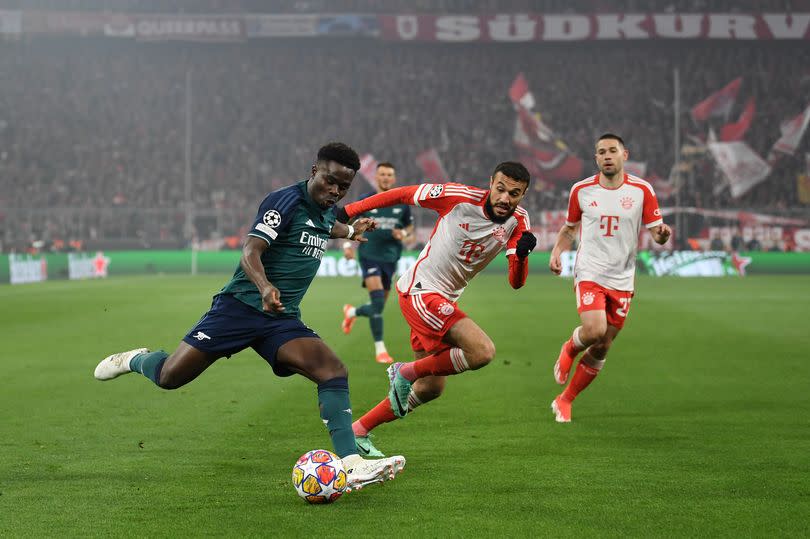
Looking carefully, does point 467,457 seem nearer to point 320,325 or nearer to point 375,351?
point 375,351

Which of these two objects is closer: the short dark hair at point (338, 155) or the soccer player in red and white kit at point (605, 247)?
the short dark hair at point (338, 155)

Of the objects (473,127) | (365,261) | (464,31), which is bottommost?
(365,261)

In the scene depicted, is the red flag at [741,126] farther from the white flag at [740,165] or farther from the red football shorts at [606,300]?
the red football shorts at [606,300]

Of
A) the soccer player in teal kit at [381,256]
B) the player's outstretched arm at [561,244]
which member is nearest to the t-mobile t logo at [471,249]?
the player's outstretched arm at [561,244]

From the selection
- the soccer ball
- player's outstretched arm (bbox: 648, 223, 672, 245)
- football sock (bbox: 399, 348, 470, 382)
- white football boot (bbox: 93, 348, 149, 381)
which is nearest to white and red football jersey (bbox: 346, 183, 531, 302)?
football sock (bbox: 399, 348, 470, 382)

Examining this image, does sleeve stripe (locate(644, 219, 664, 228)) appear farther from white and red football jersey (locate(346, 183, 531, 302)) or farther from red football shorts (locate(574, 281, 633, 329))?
white and red football jersey (locate(346, 183, 531, 302))

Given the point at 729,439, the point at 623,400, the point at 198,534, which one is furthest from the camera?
the point at 623,400

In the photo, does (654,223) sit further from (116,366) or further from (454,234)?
(116,366)

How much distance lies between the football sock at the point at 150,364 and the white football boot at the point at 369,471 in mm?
1528

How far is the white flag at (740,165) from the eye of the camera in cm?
4309

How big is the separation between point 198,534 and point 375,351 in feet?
29.8

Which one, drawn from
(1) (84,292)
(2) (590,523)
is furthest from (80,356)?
(1) (84,292)

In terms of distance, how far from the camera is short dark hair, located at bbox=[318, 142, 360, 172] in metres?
6.16

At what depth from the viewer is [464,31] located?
161 ft
